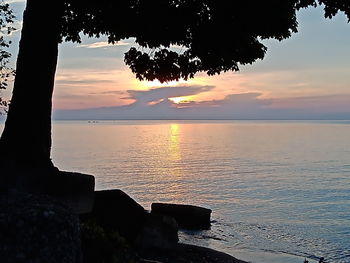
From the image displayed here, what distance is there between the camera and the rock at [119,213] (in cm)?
1480

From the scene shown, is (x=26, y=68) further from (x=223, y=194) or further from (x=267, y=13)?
(x=223, y=194)

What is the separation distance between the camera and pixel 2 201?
7176mm

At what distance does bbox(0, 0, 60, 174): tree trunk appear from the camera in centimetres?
1185

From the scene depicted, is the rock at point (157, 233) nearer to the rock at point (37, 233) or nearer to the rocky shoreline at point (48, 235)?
the rocky shoreline at point (48, 235)

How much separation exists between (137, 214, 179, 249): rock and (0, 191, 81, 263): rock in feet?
28.2

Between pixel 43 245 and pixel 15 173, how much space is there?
16.2ft

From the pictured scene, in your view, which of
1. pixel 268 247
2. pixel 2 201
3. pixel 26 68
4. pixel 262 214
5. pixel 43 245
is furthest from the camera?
pixel 262 214

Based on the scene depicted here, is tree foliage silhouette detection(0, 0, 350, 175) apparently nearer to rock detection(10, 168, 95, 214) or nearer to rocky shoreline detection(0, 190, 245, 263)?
rock detection(10, 168, 95, 214)

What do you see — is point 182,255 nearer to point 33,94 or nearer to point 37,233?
point 33,94

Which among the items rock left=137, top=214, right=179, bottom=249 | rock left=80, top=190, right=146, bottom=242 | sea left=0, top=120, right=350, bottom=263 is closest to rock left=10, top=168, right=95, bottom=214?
rock left=80, top=190, right=146, bottom=242

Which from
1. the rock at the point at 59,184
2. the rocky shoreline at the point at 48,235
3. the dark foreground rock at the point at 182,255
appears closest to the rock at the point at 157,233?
the dark foreground rock at the point at 182,255

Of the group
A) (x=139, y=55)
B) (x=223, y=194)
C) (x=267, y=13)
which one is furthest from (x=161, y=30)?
(x=223, y=194)

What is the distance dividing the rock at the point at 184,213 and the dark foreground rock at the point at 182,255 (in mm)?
7512

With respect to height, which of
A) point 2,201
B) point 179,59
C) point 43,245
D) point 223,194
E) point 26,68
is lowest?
point 223,194
